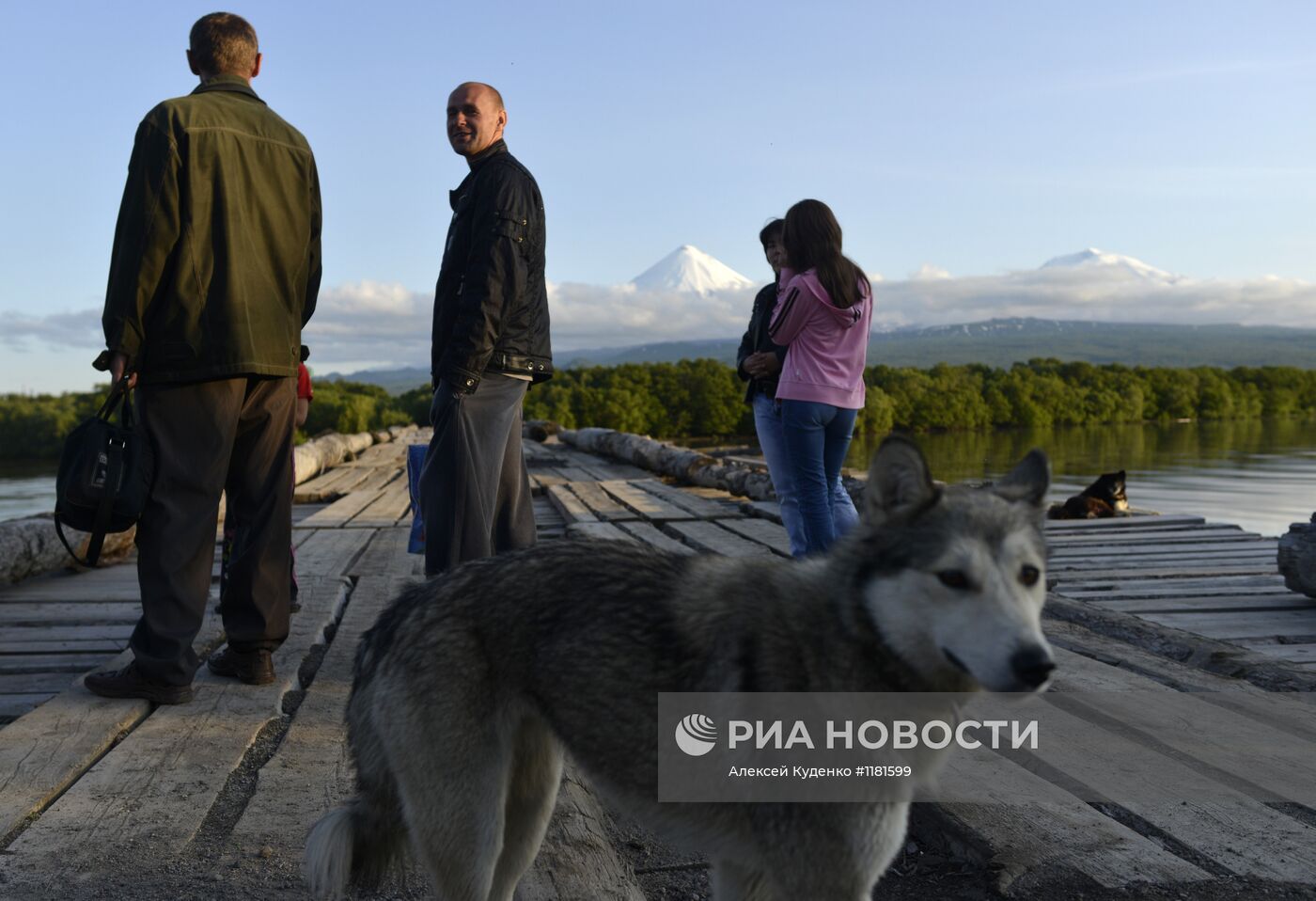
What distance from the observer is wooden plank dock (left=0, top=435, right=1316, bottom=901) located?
2.82m

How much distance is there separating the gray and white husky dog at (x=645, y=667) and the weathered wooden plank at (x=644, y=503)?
6880 millimetres

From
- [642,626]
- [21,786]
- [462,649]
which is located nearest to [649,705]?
[642,626]

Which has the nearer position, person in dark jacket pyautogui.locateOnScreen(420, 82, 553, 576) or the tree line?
person in dark jacket pyautogui.locateOnScreen(420, 82, 553, 576)

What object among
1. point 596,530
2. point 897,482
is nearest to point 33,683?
point 596,530

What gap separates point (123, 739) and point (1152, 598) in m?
5.82

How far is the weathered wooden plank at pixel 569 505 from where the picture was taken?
32.3 ft

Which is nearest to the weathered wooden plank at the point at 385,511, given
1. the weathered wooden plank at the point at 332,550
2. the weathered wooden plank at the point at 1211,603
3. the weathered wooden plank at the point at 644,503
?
the weathered wooden plank at the point at 332,550

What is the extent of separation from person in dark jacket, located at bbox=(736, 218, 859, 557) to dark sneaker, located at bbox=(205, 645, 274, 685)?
3.13 m

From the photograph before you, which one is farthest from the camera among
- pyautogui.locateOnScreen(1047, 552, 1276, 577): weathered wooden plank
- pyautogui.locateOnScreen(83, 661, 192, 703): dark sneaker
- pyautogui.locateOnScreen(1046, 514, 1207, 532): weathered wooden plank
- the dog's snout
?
pyautogui.locateOnScreen(1046, 514, 1207, 532): weathered wooden plank

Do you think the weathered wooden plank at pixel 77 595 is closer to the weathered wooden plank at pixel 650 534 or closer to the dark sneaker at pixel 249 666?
the dark sneaker at pixel 249 666

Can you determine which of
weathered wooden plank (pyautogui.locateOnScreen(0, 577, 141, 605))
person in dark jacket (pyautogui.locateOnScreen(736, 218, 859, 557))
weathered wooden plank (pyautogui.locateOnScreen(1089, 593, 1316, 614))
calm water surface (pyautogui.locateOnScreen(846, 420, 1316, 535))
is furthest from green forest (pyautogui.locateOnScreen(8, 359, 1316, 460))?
weathered wooden plank (pyautogui.locateOnScreen(1089, 593, 1316, 614))

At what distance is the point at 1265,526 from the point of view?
1366cm

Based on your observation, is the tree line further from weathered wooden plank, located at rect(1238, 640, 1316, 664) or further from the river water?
weathered wooden plank, located at rect(1238, 640, 1316, 664)

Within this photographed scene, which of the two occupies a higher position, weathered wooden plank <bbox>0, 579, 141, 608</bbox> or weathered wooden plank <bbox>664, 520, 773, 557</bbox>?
weathered wooden plank <bbox>664, 520, 773, 557</bbox>
